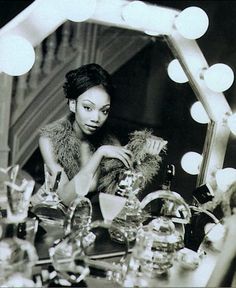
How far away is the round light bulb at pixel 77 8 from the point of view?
0.98m

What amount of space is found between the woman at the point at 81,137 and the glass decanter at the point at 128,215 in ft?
0.22

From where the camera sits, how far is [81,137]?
1091 millimetres

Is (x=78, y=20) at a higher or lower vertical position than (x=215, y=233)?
higher

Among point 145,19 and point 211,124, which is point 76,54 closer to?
point 145,19

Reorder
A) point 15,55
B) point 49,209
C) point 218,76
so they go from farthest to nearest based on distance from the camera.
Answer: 1. point 218,76
2. point 49,209
3. point 15,55

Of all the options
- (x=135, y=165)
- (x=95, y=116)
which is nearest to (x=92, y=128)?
(x=95, y=116)

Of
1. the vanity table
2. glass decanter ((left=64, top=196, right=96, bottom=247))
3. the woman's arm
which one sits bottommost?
the vanity table

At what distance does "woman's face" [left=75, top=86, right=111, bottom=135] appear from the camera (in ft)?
3.48

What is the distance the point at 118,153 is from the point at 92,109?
0.13 meters

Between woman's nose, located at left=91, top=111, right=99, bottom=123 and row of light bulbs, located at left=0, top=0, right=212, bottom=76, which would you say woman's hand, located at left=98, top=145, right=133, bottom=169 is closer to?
woman's nose, located at left=91, top=111, right=99, bottom=123

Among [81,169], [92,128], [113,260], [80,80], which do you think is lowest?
[113,260]

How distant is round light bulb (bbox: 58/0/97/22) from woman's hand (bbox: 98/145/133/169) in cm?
31

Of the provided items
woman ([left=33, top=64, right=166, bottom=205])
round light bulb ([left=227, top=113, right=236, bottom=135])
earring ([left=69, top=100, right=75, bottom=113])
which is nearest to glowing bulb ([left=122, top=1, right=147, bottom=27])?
woman ([left=33, top=64, right=166, bottom=205])

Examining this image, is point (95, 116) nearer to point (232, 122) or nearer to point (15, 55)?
point (15, 55)
